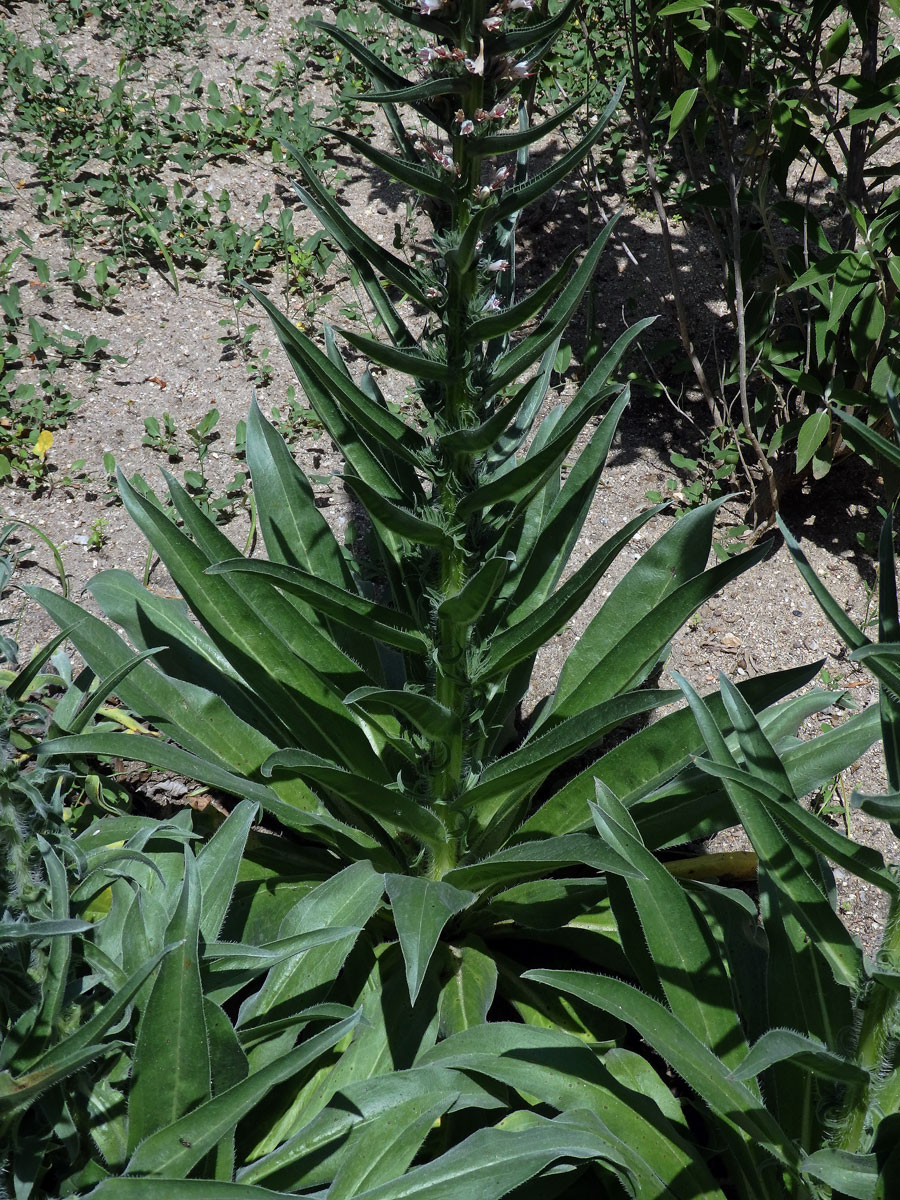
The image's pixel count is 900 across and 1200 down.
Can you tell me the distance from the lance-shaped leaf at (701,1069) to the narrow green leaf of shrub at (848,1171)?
13 centimetres

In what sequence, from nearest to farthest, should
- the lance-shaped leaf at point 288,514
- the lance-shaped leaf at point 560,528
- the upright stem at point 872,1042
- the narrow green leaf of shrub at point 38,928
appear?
the narrow green leaf of shrub at point 38,928
the upright stem at point 872,1042
the lance-shaped leaf at point 560,528
the lance-shaped leaf at point 288,514

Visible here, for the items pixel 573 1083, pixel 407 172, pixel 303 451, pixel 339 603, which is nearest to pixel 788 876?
pixel 573 1083

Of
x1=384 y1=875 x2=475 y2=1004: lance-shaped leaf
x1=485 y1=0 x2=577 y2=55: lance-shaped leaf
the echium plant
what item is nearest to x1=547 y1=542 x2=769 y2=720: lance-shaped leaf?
the echium plant

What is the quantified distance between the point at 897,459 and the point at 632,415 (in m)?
2.69

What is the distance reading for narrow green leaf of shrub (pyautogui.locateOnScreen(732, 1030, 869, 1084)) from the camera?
4.40ft

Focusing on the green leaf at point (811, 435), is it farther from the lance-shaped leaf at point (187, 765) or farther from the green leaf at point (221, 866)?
the green leaf at point (221, 866)

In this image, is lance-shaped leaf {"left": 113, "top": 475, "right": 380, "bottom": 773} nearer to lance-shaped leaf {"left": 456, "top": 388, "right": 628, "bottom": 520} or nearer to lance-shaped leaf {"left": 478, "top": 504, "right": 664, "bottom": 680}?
lance-shaped leaf {"left": 478, "top": 504, "right": 664, "bottom": 680}

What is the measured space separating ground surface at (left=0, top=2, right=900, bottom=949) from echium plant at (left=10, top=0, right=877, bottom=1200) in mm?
868

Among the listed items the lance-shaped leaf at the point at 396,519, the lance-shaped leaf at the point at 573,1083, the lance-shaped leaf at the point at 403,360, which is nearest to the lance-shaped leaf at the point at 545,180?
the lance-shaped leaf at the point at 403,360

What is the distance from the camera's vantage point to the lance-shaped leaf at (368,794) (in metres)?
1.91

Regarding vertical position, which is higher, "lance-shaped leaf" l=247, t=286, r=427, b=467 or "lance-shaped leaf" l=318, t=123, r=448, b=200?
"lance-shaped leaf" l=318, t=123, r=448, b=200

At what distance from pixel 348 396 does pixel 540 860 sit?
3.00 feet

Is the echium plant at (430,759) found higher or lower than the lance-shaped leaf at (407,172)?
lower

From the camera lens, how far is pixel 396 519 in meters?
1.85
